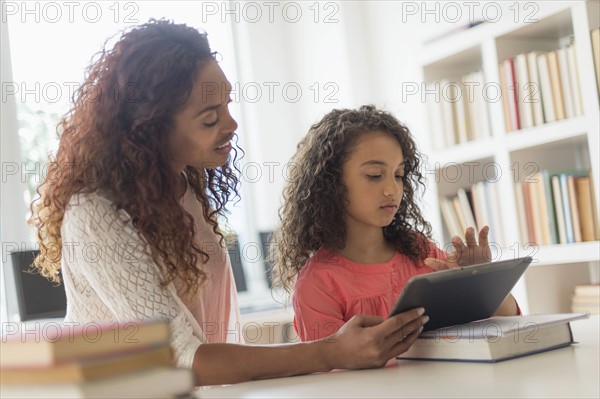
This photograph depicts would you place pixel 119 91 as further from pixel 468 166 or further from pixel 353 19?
pixel 353 19

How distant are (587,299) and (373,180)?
1.29 metres

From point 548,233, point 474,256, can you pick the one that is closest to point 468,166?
point 548,233

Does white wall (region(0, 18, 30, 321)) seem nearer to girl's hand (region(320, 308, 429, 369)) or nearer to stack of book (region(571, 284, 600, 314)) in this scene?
stack of book (region(571, 284, 600, 314))

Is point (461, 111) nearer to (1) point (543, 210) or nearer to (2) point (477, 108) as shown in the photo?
(2) point (477, 108)

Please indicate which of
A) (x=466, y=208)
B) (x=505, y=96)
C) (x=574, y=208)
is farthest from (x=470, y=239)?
(x=466, y=208)

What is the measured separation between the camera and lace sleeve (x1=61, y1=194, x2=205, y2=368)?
1155 millimetres

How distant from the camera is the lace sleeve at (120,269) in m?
1.16

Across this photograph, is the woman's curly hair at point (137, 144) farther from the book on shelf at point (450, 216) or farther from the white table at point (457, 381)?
the book on shelf at point (450, 216)

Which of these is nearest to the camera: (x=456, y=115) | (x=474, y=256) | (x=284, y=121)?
(x=474, y=256)

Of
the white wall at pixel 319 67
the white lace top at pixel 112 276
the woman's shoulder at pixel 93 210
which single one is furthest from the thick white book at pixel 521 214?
the woman's shoulder at pixel 93 210

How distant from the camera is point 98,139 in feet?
4.31

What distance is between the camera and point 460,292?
4.04 ft

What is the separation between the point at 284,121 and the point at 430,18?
3.35ft

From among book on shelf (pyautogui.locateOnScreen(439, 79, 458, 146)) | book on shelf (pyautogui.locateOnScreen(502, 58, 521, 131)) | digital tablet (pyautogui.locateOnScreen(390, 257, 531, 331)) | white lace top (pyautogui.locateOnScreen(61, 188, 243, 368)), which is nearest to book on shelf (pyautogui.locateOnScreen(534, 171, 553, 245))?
book on shelf (pyautogui.locateOnScreen(502, 58, 521, 131))
